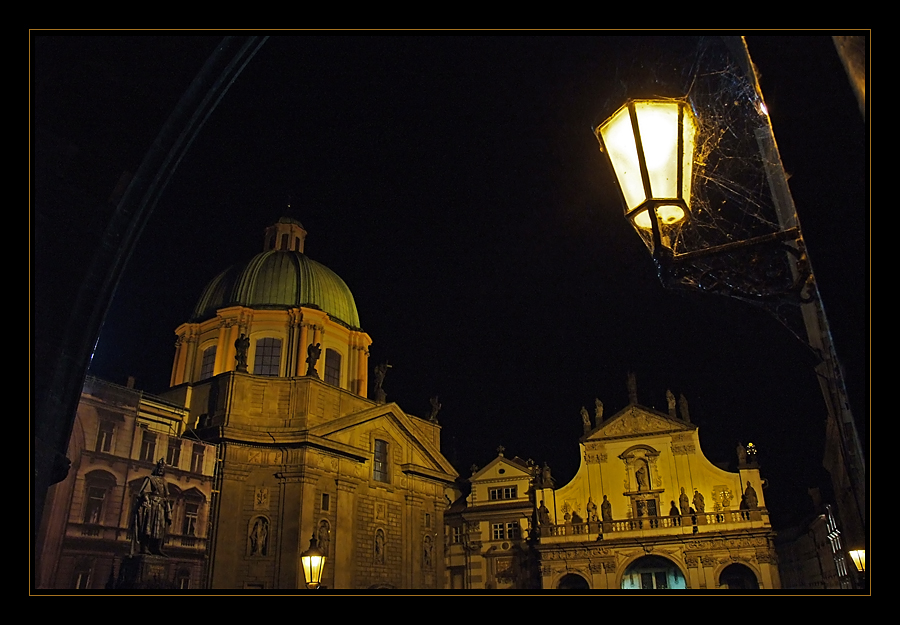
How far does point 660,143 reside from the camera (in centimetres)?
393

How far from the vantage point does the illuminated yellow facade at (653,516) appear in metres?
32.6

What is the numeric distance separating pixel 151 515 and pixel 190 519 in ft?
16.9

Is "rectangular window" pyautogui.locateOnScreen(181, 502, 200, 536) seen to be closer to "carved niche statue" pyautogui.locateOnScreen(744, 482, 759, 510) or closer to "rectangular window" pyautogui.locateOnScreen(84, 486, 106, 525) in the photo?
"rectangular window" pyautogui.locateOnScreen(84, 486, 106, 525)

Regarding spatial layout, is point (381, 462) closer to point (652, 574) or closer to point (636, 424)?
point (636, 424)

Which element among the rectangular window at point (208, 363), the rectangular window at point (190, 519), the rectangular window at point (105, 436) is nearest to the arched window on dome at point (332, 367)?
the rectangular window at point (208, 363)

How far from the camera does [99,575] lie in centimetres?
2244

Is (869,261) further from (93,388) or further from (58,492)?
(93,388)

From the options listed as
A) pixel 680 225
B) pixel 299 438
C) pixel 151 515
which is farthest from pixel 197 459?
pixel 680 225

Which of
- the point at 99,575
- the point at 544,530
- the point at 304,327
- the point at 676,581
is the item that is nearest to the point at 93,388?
the point at 99,575

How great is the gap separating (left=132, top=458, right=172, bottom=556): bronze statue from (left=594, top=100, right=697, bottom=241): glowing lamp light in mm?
21943

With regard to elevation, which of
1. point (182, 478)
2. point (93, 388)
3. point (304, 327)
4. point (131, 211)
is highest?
point (304, 327)

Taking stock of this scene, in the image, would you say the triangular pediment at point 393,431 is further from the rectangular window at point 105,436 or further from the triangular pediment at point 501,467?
the rectangular window at point 105,436

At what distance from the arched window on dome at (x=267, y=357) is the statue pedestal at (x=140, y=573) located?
1350 centimetres

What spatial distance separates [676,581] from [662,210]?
114 feet
